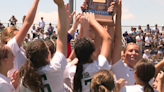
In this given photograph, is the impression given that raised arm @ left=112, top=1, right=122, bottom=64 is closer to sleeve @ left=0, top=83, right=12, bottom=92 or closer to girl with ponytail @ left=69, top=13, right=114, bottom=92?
girl with ponytail @ left=69, top=13, right=114, bottom=92

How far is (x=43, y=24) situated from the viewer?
20.4m

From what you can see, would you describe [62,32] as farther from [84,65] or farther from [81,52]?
[84,65]

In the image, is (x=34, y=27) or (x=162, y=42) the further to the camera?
(x=34, y=27)

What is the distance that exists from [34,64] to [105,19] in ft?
4.52

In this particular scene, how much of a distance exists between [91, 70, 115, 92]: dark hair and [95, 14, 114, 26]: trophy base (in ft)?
3.67

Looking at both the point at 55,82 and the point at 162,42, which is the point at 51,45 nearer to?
the point at 55,82

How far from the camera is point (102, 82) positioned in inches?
95.7

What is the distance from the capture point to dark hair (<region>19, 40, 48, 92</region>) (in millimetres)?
2432

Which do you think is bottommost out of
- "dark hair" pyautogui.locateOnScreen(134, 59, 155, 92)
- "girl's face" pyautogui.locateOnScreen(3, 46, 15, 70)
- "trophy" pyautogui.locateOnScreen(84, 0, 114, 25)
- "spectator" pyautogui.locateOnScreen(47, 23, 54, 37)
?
"spectator" pyautogui.locateOnScreen(47, 23, 54, 37)

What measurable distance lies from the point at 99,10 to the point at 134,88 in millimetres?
1362

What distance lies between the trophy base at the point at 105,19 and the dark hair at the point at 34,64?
1195mm

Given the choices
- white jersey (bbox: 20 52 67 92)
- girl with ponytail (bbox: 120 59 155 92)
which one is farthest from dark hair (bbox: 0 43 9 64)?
girl with ponytail (bbox: 120 59 155 92)

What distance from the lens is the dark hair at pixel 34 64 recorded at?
2.43 m

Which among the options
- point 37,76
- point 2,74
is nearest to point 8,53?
point 2,74
